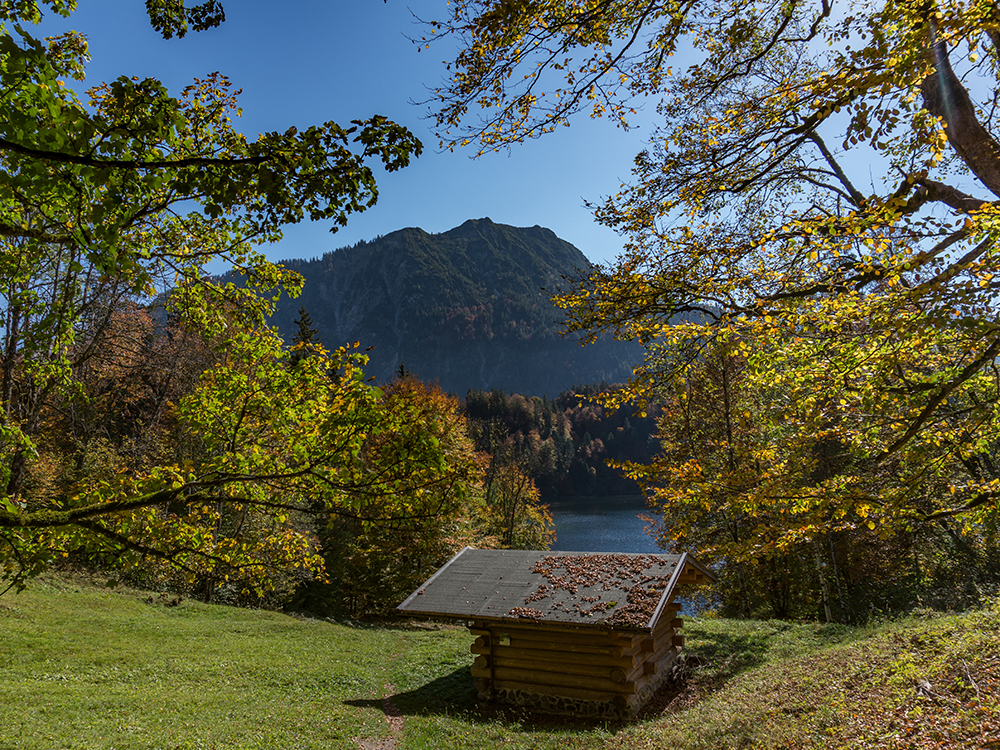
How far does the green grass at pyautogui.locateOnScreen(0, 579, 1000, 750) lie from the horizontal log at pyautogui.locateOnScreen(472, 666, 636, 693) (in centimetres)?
60

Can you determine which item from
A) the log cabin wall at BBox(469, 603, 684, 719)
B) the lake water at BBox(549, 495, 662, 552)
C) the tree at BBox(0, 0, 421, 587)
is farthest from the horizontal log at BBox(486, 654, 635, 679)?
the lake water at BBox(549, 495, 662, 552)

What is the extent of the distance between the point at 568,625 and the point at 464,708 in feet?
10.3

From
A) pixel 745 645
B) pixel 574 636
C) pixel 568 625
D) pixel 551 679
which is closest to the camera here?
pixel 568 625

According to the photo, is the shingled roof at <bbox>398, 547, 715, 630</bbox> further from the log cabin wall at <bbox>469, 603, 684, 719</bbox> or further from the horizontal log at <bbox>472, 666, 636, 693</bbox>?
the horizontal log at <bbox>472, 666, 636, 693</bbox>

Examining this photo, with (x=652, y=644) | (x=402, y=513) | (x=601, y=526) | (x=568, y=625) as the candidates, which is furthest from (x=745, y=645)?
(x=601, y=526)

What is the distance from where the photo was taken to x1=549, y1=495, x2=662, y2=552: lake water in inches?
1705

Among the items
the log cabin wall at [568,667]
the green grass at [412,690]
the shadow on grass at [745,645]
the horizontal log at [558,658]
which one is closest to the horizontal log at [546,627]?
the log cabin wall at [568,667]

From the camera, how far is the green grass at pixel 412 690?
636 cm

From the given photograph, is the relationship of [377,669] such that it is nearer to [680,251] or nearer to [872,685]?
[872,685]

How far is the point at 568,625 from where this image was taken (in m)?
9.84

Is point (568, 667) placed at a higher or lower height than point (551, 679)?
higher

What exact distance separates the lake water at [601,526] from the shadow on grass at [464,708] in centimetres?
1621

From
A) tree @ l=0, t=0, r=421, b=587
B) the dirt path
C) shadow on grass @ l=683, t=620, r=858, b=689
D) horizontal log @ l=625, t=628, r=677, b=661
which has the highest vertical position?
tree @ l=0, t=0, r=421, b=587

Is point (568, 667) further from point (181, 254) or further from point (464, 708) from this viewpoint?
point (181, 254)
